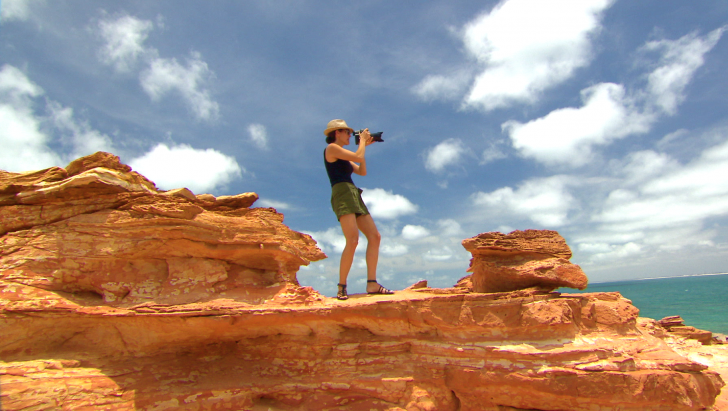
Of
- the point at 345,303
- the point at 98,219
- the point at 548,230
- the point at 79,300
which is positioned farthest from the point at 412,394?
the point at 98,219

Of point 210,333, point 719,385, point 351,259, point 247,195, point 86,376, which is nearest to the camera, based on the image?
point 86,376

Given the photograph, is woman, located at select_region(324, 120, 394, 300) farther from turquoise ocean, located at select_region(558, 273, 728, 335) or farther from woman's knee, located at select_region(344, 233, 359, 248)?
turquoise ocean, located at select_region(558, 273, 728, 335)

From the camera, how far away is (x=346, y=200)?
5.36 metres

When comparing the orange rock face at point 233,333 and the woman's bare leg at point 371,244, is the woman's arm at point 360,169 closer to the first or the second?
the woman's bare leg at point 371,244

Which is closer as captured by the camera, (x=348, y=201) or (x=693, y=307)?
(x=348, y=201)

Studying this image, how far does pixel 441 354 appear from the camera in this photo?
4629 mm

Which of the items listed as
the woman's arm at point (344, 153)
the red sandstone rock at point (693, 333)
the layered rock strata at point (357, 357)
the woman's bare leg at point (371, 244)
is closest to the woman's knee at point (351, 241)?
the woman's bare leg at point (371, 244)

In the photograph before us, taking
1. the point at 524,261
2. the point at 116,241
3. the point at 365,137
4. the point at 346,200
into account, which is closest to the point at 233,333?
the point at 116,241

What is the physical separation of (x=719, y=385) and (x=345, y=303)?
15.5 feet

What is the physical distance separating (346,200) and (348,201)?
0.04 metres

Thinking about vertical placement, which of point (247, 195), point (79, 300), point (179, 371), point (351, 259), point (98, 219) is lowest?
point (179, 371)

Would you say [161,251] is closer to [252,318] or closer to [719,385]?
[252,318]

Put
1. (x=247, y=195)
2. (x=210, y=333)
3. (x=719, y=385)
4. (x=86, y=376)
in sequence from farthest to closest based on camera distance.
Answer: (x=247, y=195), (x=210, y=333), (x=719, y=385), (x=86, y=376)

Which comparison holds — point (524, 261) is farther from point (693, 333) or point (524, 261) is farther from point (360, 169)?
point (693, 333)
